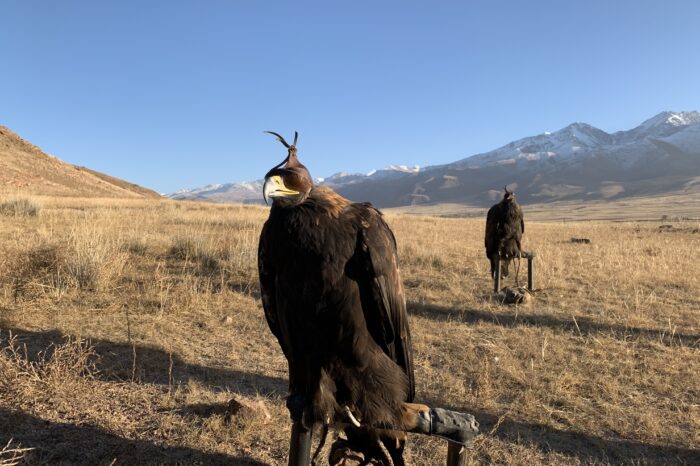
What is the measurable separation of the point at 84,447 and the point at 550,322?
5.77m

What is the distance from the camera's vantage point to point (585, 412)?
3844 millimetres

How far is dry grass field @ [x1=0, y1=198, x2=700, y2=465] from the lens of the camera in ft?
10.1

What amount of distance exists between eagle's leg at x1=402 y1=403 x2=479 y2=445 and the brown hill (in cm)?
3487

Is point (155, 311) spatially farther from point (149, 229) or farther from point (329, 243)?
point (149, 229)

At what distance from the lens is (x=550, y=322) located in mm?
6238

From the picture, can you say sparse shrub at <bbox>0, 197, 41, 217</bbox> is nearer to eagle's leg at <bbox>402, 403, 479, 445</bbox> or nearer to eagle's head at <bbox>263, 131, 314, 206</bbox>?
eagle's head at <bbox>263, 131, 314, 206</bbox>

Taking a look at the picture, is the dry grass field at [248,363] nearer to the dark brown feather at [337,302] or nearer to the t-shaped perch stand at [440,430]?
the t-shaped perch stand at [440,430]

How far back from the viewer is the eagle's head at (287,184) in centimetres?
192

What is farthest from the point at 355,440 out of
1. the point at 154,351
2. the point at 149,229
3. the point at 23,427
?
the point at 149,229

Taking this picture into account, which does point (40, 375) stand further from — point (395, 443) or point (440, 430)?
point (440, 430)

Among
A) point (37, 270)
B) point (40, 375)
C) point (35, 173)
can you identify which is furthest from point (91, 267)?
point (35, 173)

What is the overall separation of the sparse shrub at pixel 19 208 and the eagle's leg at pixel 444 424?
14.5m

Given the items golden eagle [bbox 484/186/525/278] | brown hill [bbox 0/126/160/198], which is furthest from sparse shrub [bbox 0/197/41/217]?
brown hill [bbox 0/126/160/198]

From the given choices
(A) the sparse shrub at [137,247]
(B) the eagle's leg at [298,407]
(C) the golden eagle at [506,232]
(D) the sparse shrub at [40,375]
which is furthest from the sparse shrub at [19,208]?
(B) the eagle's leg at [298,407]
